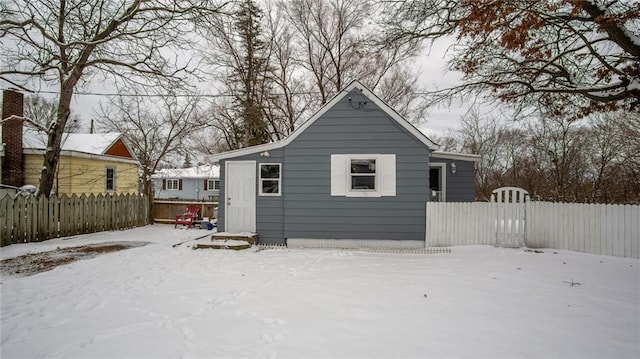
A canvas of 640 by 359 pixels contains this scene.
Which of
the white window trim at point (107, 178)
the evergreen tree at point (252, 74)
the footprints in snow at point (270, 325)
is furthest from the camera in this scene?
the evergreen tree at point (252, 74)

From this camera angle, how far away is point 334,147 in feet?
32.6

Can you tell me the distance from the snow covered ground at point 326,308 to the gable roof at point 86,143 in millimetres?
11723

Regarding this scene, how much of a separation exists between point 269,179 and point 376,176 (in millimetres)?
3101

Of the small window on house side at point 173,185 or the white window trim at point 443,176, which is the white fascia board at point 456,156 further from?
the small window on house side at point 173,185

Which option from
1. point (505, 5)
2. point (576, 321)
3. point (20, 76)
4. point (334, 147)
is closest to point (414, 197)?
point (334, 147)

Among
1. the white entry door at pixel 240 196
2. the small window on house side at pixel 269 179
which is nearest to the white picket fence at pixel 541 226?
the small window on house side at pixel 269 179

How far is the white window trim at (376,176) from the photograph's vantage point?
382 inches

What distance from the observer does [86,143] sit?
18.1 metres

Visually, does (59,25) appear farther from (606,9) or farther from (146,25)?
(606,9)

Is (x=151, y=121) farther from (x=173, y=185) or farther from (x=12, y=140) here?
(x=173, y=185)

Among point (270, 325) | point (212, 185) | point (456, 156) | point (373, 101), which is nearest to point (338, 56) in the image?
point (456, 156)

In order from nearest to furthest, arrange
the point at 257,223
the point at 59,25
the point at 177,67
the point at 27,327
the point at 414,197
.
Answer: the point at 27,327 → the point at 414,197 → the point at 257,223 → the point at 59,25 → the point at 177,67

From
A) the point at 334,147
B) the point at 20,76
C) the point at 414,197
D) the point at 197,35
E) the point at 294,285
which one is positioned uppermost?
the point at 197,35

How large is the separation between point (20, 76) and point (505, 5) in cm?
1315
